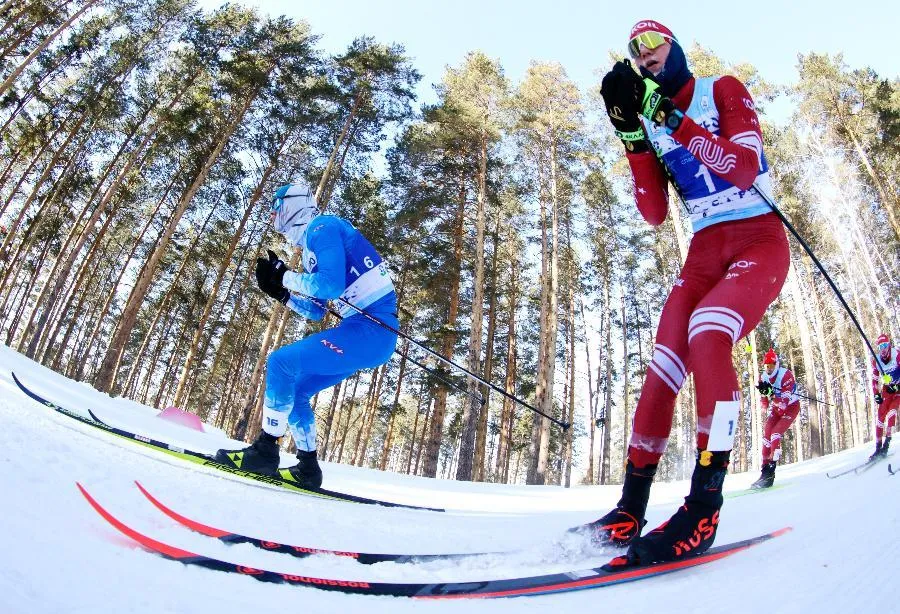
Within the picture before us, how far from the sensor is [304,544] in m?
2.00

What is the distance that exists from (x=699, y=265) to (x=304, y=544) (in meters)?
2.07

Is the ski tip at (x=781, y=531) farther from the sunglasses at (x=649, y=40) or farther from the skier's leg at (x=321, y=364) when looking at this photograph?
the skier's leg at (x=321, y=364)

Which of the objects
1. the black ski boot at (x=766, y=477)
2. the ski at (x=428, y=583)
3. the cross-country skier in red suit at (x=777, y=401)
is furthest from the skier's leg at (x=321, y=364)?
the cross-country skier in red suit at (x=777, y=401)

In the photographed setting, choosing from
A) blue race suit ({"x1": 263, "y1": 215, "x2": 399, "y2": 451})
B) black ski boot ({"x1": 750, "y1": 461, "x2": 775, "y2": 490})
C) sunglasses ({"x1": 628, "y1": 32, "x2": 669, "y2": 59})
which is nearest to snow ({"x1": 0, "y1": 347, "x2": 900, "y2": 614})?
blue race suit ({"x1": 263, "y1": 215, "x2": 399, "y2": 451})

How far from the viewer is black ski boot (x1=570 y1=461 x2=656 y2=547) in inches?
72.5

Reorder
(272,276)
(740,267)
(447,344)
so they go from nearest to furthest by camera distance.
A: (740,267) < (272,276) < (447,344)

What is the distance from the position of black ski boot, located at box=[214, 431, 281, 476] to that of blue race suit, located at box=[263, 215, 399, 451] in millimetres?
123

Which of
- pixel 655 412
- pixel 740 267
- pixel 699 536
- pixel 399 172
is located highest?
pixel 399 172

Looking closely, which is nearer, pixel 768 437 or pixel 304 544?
pixel 304 544

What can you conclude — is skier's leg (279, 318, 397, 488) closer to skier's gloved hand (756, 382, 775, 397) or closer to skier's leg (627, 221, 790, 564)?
skier's leg (627, 221, 790, 564)

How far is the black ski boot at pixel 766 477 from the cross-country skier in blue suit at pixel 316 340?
20.0 ft

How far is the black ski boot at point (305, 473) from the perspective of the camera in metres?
3.59

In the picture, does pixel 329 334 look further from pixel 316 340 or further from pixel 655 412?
pixel 655 412

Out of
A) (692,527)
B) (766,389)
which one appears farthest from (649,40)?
(766,389)
